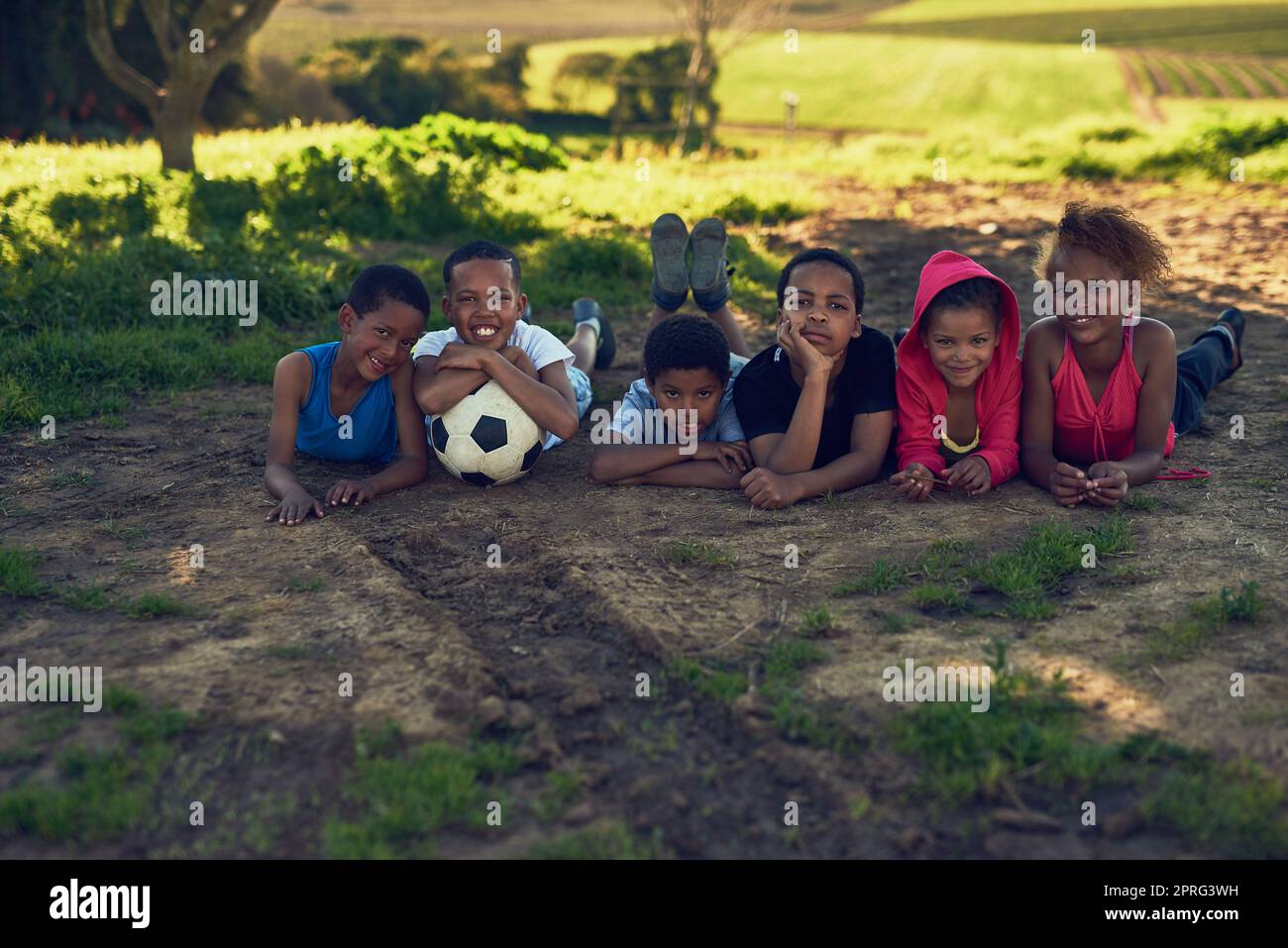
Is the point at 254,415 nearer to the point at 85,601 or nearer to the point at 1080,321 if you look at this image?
the point at 85,601

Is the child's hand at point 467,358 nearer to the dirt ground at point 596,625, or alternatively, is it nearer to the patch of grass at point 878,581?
the dirt ground at point 596,625

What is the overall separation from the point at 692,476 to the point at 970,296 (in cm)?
141

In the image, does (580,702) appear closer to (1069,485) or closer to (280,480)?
(280,480)

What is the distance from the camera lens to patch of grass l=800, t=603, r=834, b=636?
3.84 metres

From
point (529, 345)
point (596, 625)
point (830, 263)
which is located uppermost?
point (830, 263)

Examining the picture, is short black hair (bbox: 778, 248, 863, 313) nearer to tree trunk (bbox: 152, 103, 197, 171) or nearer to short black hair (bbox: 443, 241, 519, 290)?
short black hair (bbox: 443, 241, 519, 290)

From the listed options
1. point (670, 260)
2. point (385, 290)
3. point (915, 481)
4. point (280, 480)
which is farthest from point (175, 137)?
point (915, 481)

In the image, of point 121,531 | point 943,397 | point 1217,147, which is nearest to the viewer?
point 121,531

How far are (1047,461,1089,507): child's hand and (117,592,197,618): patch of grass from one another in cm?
338

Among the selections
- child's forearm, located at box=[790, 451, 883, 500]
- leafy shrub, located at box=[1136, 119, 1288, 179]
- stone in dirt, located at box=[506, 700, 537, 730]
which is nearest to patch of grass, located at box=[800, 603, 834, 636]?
stone in dirt, located at box=[506, 700, 537, 730]

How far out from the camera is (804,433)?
16.3ft

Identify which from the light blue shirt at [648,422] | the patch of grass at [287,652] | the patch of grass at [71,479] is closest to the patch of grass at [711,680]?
the patch of grass at [287,652]

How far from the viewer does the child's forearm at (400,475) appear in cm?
505

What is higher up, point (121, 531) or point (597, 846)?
point (121, 531)
